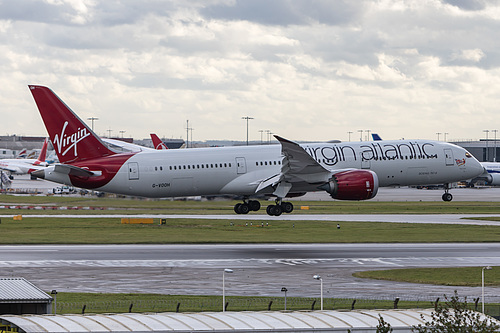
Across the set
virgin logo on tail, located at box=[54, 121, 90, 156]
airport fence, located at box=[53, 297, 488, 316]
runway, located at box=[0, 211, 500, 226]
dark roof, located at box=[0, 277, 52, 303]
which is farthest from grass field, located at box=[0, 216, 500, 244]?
dark roof, located at box=[0, 277, 52, 303]

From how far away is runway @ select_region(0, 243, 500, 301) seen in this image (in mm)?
44625

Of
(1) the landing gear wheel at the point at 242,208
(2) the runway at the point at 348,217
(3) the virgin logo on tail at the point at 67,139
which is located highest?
(3) the virgin logo on tail at the point at 67,139

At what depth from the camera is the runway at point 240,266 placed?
1757 inches

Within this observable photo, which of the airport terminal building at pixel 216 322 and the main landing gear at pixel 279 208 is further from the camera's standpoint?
the main landing gear at pixel 279 208

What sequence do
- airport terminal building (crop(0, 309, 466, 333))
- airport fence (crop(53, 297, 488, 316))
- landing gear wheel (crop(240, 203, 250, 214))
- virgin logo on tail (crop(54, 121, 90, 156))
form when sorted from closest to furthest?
airport terminal building (crop(0, 309, 466, 333)), airport fence (crop(53, 297, 488, 316)), virgin logo on tail (crop(54, 121, 90, 156)), landing gear wheel (crop(240, 203, 250, 214))

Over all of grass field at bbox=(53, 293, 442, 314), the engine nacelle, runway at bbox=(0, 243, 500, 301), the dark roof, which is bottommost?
grass field at bbox=(53, 293, 442, 314)

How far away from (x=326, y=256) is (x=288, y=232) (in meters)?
16.6

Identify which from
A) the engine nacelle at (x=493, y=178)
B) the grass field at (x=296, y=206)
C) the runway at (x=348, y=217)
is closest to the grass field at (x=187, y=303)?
the runway at (x=348, y=217)

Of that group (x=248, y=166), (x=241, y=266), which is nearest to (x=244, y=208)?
(x=248, y=166)

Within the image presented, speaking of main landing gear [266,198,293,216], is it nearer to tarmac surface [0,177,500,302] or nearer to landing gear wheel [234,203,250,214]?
landing gear wheel [234,203,250,214]

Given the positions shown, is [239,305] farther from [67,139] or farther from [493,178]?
[493,178]

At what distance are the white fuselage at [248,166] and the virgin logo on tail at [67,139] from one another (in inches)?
95.7

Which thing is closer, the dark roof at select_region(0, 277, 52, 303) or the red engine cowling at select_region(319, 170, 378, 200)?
the dark roof at select_region(0, 277, 52, 303)

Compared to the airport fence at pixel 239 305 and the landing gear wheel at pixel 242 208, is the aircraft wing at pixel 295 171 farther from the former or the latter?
the airport fence at pixel 239 305
